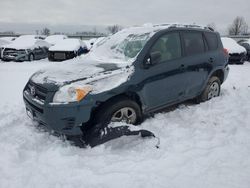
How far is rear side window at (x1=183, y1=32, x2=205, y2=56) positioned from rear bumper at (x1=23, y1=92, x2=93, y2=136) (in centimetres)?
250

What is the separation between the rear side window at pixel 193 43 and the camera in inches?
207

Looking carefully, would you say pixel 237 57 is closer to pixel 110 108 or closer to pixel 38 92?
→ pixel 110 108

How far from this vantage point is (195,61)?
5.37 meters

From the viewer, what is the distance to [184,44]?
205 inches

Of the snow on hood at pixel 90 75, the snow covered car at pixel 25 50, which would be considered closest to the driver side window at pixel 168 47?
the snow on hood at pixel 90 75

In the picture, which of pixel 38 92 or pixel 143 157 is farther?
pixel 38 92

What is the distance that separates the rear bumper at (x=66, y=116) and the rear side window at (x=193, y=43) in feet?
8.19

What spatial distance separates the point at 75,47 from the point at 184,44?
10307 millimetres

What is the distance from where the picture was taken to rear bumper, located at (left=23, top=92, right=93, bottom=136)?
3684 millimetres

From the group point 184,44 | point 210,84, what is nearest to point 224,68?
point 210,84

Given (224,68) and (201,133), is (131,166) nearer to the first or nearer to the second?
(201,133)

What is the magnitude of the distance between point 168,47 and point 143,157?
2.16 m

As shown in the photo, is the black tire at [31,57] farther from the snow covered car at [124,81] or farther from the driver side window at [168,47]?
the driver side window at [168,47]

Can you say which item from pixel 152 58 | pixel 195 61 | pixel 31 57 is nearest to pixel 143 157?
pixel 152 58
